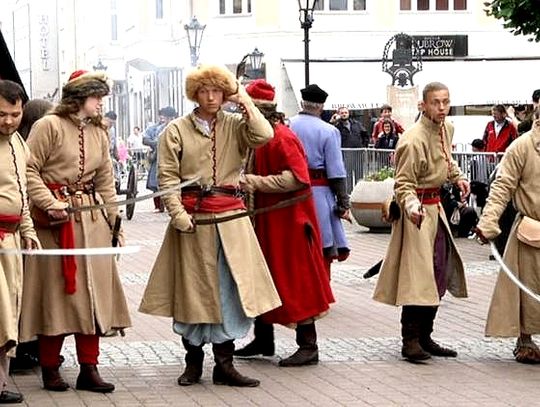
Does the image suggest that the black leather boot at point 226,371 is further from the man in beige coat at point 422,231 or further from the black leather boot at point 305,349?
the man in beige coat at point 422,231

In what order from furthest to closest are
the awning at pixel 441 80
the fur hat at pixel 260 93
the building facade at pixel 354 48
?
the building facade at pixel 354 48, the awning at pixel 441 80, the fur hat at pixel 260 93

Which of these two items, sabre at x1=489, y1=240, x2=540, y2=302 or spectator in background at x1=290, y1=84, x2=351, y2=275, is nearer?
sabre at x1=489, y1=240, x2=540, y2=302

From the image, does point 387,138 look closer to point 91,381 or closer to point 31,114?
point 31,114

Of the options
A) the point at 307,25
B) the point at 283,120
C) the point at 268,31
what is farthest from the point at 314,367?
the point at 268,31

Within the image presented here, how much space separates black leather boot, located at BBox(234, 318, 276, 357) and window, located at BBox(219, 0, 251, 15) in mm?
35473

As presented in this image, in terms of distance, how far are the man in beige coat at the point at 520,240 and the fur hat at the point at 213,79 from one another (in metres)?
1.87

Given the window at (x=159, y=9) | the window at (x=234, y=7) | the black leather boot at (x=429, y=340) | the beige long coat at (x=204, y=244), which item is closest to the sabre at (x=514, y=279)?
Answer: the black leather boot at (x=429, y=340)

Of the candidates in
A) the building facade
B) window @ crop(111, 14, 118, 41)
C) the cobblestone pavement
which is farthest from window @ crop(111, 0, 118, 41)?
A: the cobblestone pavement

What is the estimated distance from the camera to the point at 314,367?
9.16m

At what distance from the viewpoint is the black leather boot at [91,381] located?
829cm

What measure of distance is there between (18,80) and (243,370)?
2.32m

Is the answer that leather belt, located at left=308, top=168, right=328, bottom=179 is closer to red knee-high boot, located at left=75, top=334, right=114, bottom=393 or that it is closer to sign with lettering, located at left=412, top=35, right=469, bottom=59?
red knee-high boot, located at left=75, top=334, right=114, bottom=393

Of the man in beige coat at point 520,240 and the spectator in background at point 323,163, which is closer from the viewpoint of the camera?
the man in beige coat at point 520,240

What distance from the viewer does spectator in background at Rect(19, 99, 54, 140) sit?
909cm
